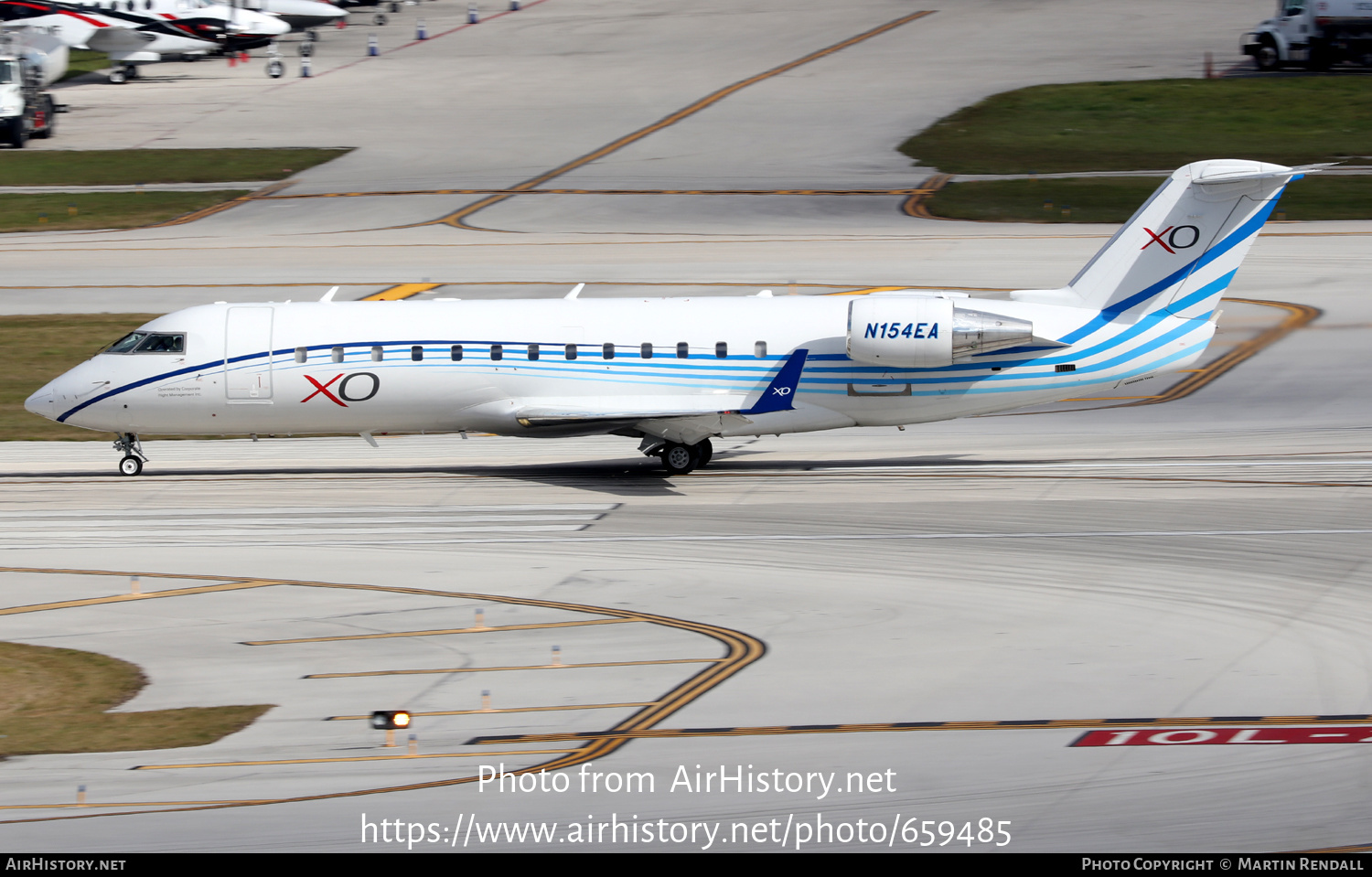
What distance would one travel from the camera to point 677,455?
32094mm

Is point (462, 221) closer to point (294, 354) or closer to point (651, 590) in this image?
point (294, 354)

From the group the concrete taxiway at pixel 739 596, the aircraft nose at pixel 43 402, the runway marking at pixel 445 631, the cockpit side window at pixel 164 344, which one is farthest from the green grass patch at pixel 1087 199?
the runway marking at pixel 445 631

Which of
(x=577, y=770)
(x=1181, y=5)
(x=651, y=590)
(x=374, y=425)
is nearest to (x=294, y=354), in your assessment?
(x=374, y=425)

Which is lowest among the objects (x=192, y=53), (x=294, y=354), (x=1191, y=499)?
(x=1191, y=499)

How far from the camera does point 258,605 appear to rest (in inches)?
939

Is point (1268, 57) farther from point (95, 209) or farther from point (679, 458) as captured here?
point (679, 458)

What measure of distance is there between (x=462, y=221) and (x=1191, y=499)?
33877mm

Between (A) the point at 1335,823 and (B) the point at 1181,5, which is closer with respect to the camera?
(A) the point at 1335,823

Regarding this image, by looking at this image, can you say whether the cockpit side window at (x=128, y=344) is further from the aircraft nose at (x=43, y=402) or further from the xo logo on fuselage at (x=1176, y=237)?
the xo logo on fuselage at (x=1176, y=237)

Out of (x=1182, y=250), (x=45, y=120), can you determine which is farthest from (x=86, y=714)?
(x=45, y=120)

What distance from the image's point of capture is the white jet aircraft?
30.6 m

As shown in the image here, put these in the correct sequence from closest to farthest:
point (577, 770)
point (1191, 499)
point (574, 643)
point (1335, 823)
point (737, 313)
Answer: point (1335, 823) → point (577, 770) → point (574, 643) → point (1191, 499) → point (737, 313)

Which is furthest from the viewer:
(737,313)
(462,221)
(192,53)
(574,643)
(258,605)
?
(192,53)

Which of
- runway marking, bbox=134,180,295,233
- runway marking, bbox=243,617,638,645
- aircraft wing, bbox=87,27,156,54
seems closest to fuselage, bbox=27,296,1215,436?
runway marking, bbox=243,617,638,645
